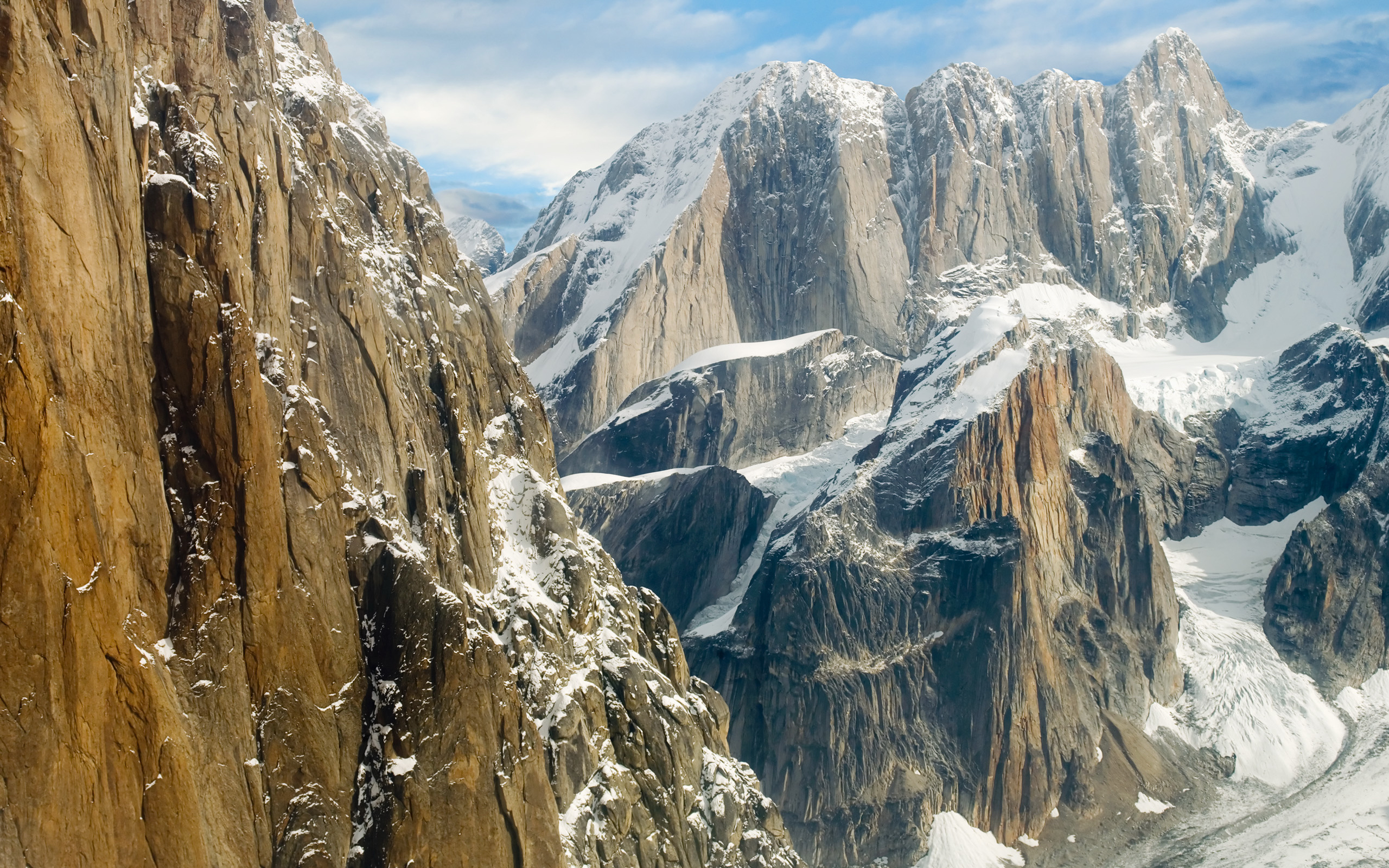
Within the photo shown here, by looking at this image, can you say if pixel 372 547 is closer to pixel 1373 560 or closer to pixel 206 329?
pixel 206 329

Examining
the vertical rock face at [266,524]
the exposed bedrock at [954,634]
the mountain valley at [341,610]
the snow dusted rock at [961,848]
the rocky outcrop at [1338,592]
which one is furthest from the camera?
the rocky outcrop at [1338,592]

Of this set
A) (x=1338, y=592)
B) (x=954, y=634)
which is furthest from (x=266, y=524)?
(x=1338, y=592)

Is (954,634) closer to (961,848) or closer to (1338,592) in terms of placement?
(961,848)

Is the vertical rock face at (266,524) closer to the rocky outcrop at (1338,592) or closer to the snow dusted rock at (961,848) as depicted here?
the snow dusted rock at (961,848)

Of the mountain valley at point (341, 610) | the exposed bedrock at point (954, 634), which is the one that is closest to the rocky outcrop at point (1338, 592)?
the exposed bedrock at point (954, 634)

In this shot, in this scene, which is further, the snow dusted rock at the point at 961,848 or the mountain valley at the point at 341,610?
the snow dusted rock at the point at 961,848
